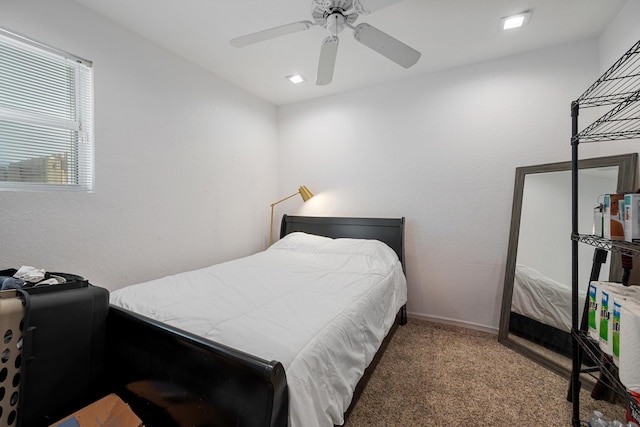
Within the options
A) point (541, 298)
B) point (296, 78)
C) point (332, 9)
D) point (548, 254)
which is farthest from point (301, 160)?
point (541, 298)

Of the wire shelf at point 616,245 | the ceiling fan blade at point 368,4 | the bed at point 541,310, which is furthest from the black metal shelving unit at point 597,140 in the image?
the ceiling fan blade at point 368,4

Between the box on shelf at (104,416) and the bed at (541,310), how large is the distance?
103 inches

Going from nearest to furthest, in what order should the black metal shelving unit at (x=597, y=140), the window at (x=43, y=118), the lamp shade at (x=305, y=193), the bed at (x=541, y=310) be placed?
the black metal shelving unit at (x=597, y=140), the window at (x=43, y=118), the bed at (x=541, y=310), the lamp shade at (x=305, y=193)

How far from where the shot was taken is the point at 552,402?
1.59m

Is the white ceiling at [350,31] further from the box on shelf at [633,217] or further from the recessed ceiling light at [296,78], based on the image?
the box on shelf at [633,217]

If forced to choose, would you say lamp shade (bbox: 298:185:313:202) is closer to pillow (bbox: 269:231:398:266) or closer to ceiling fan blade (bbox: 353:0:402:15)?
pillow (bbox: 269:231:398:266)

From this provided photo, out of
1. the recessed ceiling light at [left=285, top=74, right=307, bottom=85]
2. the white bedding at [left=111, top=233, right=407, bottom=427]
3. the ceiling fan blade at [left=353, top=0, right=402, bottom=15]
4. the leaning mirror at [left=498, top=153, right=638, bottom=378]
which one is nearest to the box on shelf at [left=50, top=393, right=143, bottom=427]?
the white bedding at [left=111, top=233, right=407, bottom=427]

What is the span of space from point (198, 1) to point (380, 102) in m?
1.91

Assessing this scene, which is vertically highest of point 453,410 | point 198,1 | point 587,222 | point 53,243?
point 198,1

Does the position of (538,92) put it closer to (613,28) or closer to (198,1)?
(613,28)

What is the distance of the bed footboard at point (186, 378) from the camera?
2.70 ft

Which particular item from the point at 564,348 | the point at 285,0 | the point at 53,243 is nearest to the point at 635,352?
the point at 564,348

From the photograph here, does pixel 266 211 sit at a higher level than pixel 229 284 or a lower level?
higher

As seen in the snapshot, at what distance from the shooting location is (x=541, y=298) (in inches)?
82.1
